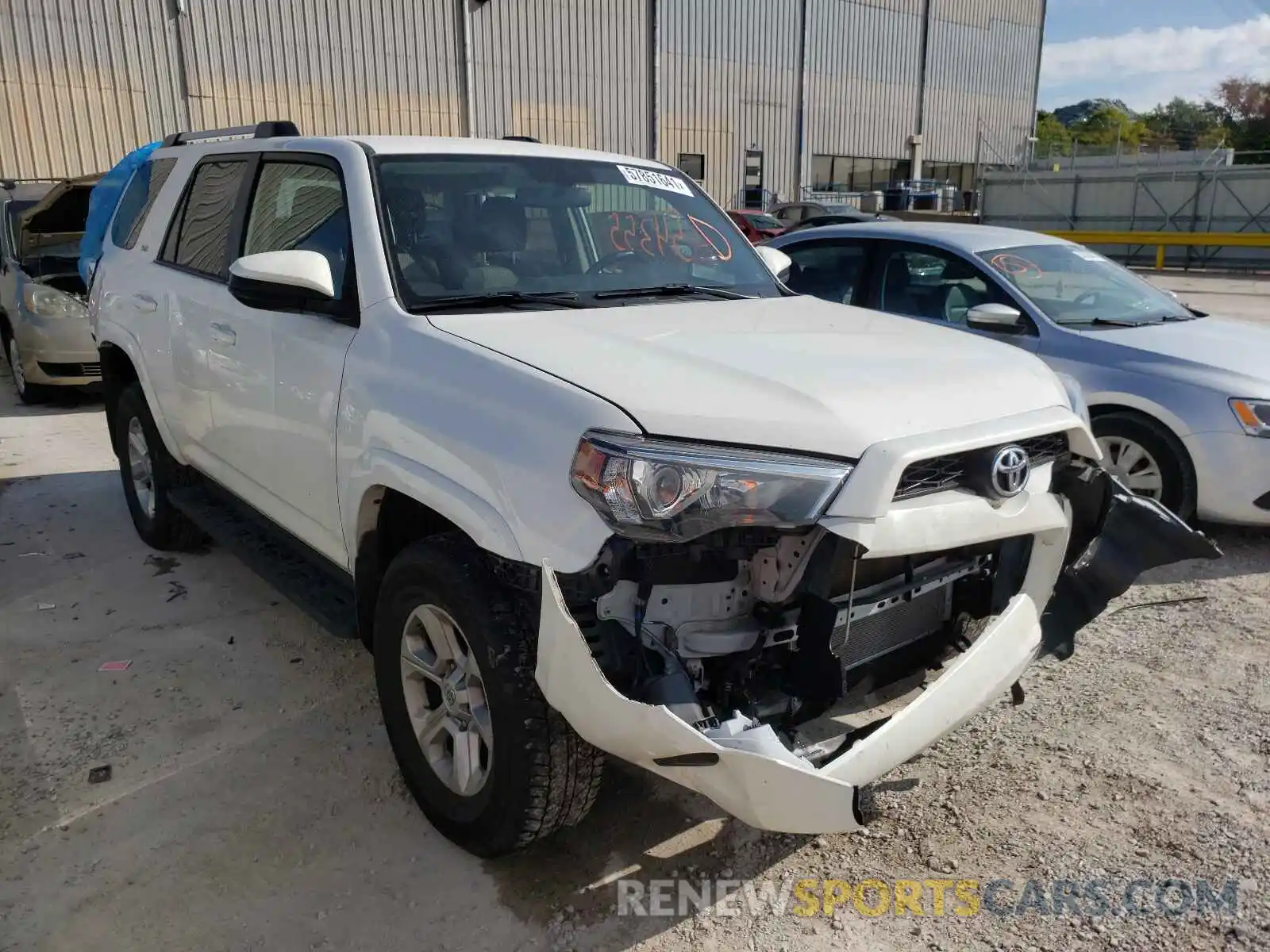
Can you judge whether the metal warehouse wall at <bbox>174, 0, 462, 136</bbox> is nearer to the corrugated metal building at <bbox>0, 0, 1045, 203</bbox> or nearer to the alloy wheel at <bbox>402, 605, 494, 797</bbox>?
the corrugated metal building at <bbox>0, 0, 1045, 203</bbox>

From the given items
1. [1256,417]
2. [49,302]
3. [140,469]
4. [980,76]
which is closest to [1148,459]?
[1256,417]

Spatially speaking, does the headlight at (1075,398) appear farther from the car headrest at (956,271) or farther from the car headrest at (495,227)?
the car headrest at (956,271)

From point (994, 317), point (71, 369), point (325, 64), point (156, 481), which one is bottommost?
point (71, 369)

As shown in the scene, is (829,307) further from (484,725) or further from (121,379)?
(121,379)

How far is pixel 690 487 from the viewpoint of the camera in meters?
2.18

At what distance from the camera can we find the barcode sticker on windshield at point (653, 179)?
392 centimetres

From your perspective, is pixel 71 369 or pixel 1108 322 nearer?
pixel 1108 322

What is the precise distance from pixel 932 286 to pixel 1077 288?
837 millimetres

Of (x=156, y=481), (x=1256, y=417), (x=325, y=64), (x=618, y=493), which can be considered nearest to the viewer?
(x=618, y=493)

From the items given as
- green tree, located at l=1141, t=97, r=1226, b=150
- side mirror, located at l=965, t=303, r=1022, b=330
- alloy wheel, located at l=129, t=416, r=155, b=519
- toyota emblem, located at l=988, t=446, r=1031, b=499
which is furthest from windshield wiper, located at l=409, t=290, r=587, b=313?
green tree, located at l=1141, t=97, r=1226, b=150

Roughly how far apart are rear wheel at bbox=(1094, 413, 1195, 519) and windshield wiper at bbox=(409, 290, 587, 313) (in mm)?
3211

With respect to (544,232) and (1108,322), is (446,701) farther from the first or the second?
(1108,322)

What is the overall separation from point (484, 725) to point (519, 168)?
205 centimetres

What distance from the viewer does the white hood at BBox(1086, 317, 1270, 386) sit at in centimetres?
504
